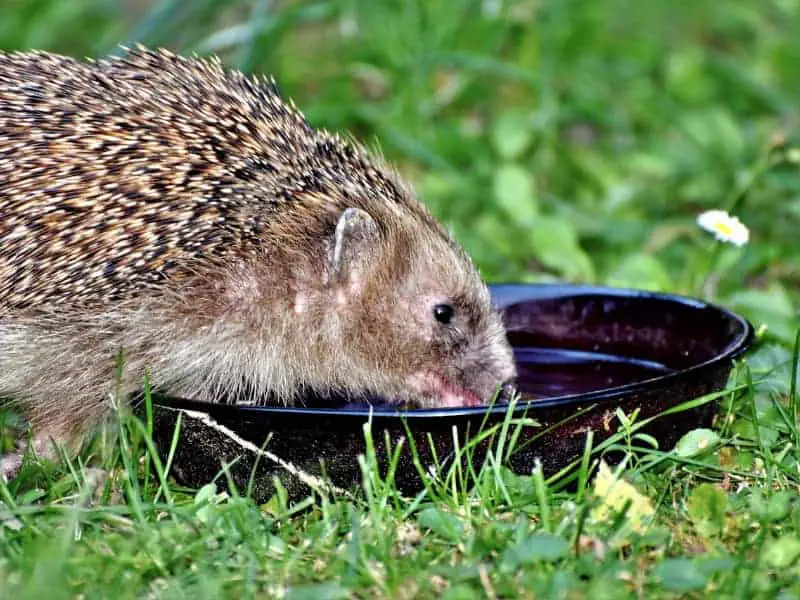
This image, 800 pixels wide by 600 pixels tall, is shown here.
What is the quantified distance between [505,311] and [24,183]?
173 centimetres

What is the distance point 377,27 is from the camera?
262 inches

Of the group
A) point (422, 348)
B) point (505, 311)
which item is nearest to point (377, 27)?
point (505, 311)

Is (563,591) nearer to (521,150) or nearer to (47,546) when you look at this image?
(47,546)

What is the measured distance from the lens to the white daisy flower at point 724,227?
15.4ft

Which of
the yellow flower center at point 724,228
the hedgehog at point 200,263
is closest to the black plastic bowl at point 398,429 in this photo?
the hedgehog at point 200,263

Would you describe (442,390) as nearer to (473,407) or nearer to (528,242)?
(473,407)

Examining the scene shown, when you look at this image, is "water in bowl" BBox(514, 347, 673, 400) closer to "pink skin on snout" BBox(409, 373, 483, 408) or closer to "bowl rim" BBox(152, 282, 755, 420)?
"pink skin on snout" BBox(409, 373, 483, 408)

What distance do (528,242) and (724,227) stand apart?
131 cm

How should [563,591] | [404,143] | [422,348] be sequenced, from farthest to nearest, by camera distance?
[404,143] → [422,348] → [563,591]

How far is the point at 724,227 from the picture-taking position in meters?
4.73

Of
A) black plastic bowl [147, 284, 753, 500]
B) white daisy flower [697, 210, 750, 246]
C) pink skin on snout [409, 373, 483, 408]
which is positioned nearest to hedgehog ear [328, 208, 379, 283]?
pink skin on snout [409, 373, 483, 408]

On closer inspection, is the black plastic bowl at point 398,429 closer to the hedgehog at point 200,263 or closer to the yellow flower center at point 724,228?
the hedgehog at point 200,263

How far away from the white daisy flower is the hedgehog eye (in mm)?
1131

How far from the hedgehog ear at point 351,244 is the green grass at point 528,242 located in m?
0.77
